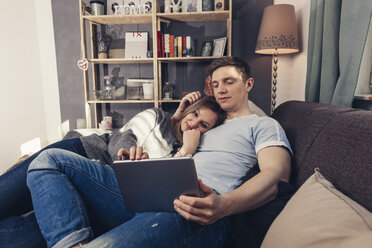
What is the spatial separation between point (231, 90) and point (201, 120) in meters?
0.22

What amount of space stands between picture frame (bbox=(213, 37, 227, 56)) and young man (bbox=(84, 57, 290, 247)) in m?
1.47

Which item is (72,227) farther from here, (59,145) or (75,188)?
(59,145)

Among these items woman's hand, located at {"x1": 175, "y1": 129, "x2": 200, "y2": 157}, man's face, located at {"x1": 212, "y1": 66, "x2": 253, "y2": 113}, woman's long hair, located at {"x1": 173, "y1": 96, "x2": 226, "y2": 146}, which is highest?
man's face, located at {"x1": 212, "y1": 66, "x2": 253, "y2": 113}

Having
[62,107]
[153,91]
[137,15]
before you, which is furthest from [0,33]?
[153,91]

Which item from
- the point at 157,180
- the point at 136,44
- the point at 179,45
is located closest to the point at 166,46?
the point at 179,45

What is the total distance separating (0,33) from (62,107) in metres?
1.04

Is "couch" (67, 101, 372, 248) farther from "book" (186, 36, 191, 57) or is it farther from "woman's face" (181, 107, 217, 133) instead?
"book" (186, 36, 191, 57)

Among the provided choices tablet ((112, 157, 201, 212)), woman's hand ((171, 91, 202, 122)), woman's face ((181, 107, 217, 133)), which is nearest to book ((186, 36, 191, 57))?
woman's hand ((171, 91, 202, 122))

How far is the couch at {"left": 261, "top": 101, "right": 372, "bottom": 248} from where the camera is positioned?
51 centimetres

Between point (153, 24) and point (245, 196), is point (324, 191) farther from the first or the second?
point (153, 24)

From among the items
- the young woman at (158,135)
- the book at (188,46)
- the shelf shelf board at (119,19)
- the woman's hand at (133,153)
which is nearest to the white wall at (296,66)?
the book at (188,46)

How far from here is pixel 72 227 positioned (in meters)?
0.78

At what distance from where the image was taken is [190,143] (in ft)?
4.06

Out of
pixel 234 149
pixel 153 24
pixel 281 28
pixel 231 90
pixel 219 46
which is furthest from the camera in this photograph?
pixel 219 46
